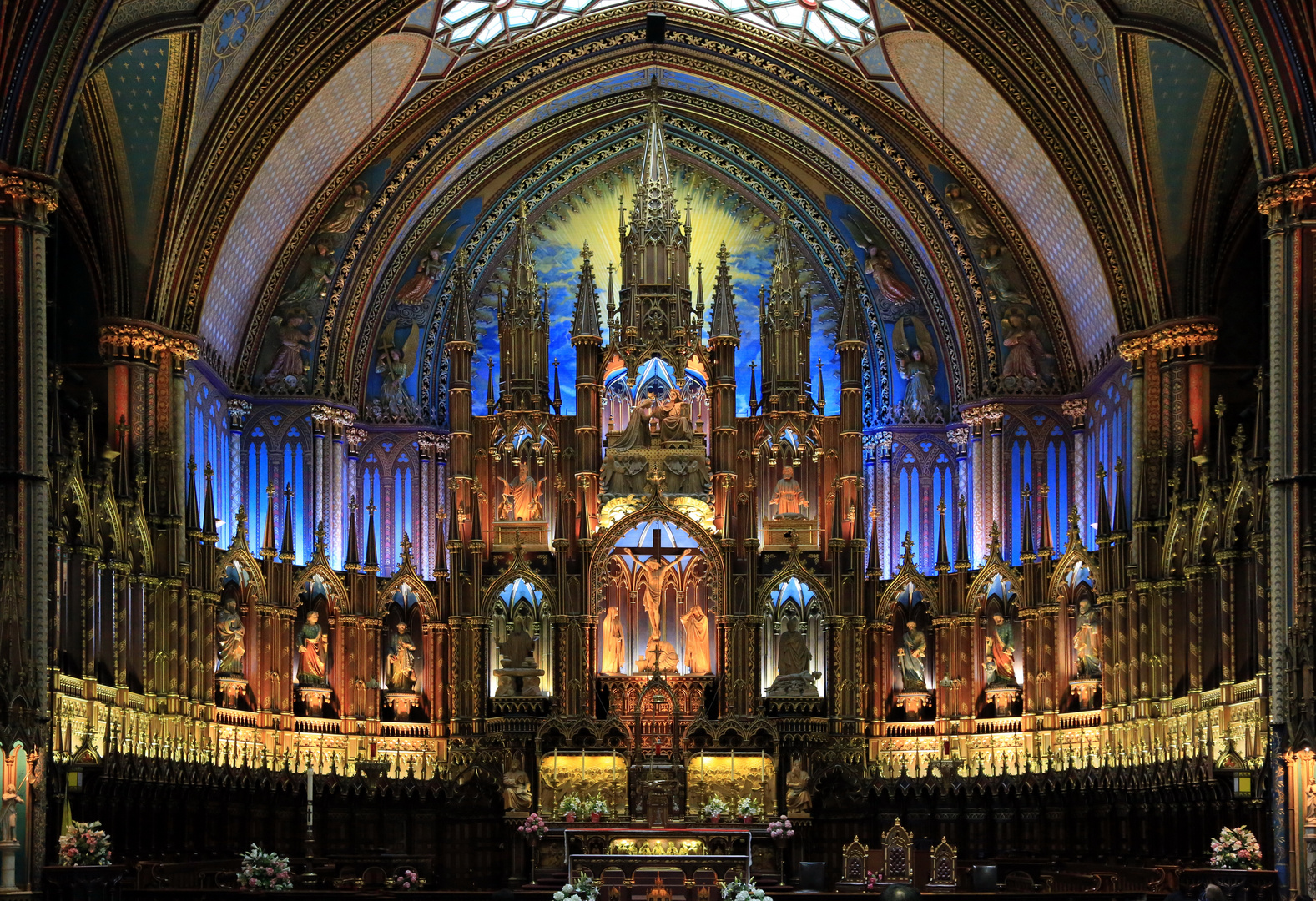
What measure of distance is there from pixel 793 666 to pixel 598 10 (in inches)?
573

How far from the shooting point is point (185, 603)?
3447cm

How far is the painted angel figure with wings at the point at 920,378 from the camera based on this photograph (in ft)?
140

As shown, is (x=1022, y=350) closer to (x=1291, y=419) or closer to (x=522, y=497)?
(x=522, y=497)

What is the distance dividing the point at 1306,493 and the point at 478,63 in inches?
839

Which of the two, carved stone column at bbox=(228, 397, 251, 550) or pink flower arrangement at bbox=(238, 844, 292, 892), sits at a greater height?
carved stone column at bbox=(228, 397, 251, 550)

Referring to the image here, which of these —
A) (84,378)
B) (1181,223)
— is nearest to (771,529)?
(1181,223)

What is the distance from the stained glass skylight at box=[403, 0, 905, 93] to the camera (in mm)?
38844

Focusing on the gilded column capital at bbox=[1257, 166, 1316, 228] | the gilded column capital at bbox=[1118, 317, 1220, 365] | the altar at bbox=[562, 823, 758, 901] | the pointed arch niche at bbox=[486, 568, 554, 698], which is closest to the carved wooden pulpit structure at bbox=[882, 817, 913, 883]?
the altar at bbox=[562, 823, 758, 901]

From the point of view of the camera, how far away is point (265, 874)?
29.2 m

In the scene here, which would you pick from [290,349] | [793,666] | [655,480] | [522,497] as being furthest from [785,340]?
[290,349]

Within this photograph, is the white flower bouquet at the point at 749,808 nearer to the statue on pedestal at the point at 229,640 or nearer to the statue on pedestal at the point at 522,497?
the statue on pedestal at the point at 522,497

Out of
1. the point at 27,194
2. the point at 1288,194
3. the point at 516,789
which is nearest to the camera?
the point at 27,194

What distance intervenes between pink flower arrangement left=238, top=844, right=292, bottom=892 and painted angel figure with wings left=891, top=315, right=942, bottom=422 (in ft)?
61.6

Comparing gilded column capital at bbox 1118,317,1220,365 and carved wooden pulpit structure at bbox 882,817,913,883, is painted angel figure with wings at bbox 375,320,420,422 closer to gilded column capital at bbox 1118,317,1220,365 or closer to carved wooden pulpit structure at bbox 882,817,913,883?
carved wooden pulpit structure at bbox 882,817,913,883
